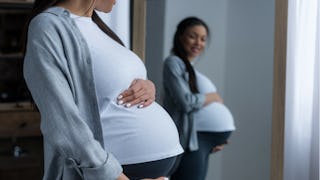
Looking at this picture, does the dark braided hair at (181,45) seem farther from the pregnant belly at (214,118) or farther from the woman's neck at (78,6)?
the woman's neck at (78,6)

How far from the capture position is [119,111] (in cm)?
108

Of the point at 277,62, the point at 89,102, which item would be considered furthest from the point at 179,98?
the point at 89,102

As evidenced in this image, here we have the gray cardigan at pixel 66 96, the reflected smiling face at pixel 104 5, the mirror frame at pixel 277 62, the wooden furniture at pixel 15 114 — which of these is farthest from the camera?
the wooden furniture at pixel 15 114

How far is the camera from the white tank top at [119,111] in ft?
3.48

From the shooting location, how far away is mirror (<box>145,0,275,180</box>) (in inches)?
65.2

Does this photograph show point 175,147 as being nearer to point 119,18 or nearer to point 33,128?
point 119,18

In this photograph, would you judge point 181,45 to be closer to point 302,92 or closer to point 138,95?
point 302,92

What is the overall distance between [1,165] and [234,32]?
1.07 metres

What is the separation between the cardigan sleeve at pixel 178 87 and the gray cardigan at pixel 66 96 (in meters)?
0.70

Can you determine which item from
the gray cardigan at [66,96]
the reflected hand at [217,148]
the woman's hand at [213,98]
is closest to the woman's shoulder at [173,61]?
the woman's hand at [213,98]

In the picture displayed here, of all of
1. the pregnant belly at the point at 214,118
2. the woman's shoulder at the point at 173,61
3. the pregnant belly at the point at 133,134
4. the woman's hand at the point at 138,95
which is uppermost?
the woman's hand at the point at 138,95

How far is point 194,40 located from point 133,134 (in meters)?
0.70

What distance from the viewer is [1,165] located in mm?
1967

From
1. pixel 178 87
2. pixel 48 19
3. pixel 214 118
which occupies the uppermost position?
pixel 48 19
